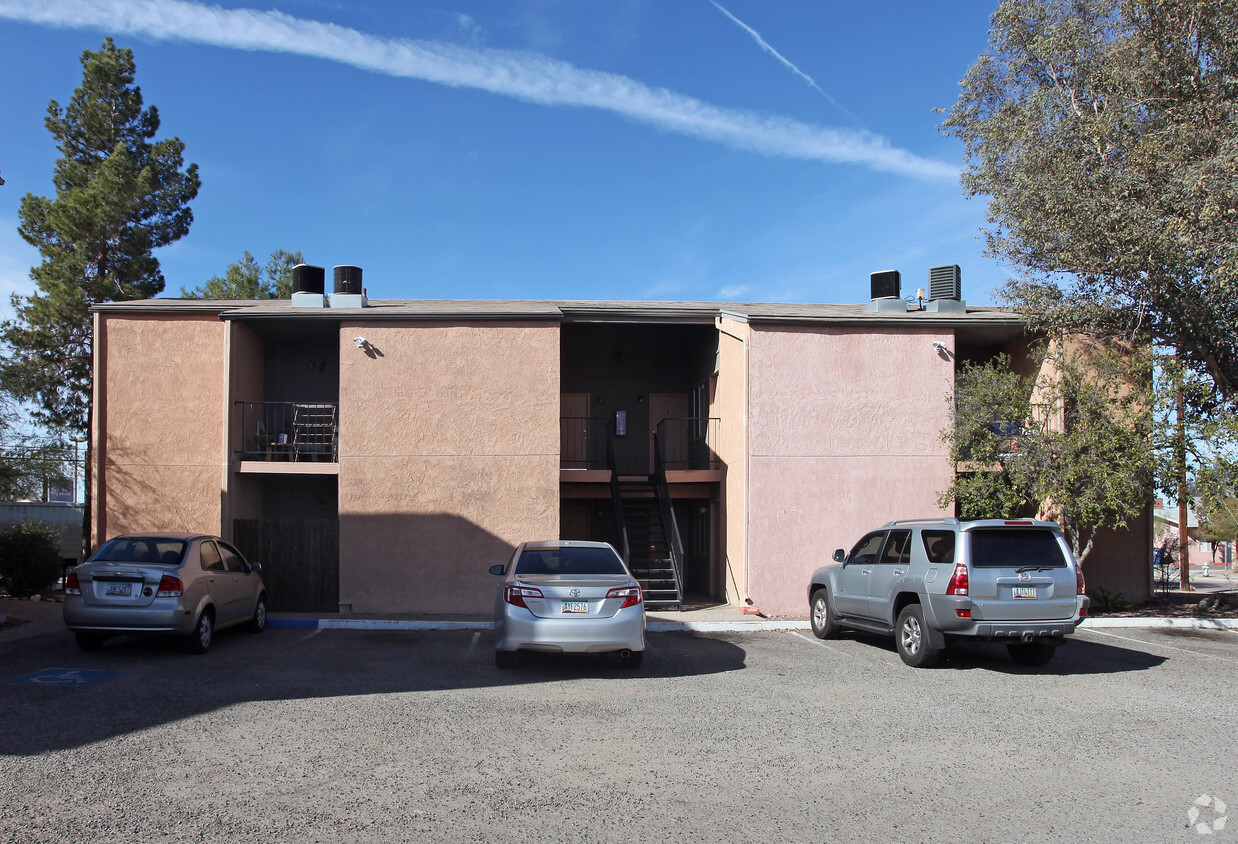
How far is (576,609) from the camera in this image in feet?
28.8

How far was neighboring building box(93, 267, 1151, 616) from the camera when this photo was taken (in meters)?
14.5

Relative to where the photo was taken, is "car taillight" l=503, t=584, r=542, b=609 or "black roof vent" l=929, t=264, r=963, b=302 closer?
"car taillight" l=503, t=584, r=542, b=609

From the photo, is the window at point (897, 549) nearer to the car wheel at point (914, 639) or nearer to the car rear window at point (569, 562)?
the car wheel at point (914, 639)

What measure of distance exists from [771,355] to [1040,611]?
268 inches

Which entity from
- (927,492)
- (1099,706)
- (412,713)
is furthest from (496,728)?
(927,492)

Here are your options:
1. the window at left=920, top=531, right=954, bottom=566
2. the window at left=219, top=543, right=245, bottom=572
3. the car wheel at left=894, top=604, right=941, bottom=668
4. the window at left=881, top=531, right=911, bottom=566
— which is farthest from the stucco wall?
the window at left=219, top=543, right=245, bottom=572

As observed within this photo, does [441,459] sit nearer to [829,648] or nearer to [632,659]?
[632,659]

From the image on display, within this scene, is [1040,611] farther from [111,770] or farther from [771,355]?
[111,770]

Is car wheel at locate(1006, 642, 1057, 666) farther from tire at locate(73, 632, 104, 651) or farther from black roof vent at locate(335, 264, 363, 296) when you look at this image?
black roof vent at locate(335, 264, 363, 296)

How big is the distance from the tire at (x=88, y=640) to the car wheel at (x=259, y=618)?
77.9 inches

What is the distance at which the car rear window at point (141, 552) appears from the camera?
32.9 ft

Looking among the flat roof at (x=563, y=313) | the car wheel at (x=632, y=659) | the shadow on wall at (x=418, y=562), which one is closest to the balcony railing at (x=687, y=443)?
the flat roof at (x=563, y=313)

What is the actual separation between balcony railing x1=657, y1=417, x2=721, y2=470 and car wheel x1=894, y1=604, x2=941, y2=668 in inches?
297

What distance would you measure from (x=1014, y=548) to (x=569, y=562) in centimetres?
484
